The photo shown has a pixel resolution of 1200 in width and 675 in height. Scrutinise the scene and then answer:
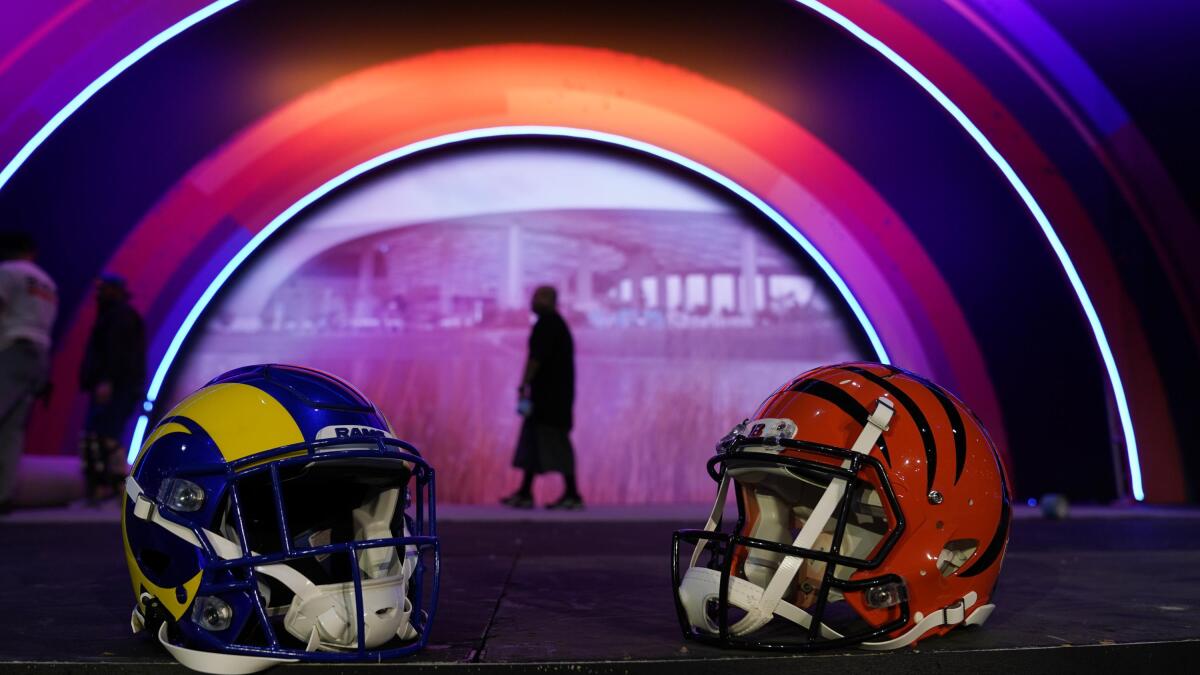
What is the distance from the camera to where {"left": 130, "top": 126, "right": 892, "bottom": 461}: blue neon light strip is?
30.9 ft

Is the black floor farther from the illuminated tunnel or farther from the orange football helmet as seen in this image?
the illuminated tunnel

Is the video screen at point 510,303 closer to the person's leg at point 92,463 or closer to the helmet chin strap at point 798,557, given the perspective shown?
the person's leg at point 92,463

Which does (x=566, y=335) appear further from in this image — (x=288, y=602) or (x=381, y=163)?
(x=288, y=602)

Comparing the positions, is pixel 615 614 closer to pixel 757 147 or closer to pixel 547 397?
pixel 547 397

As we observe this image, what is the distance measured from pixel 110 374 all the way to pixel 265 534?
19.0 feet

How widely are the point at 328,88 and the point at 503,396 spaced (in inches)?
130

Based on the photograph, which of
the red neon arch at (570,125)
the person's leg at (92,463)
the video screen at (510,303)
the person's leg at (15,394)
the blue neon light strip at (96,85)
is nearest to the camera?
the person's leg at (15,394)

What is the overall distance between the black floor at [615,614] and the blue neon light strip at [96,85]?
3054mm

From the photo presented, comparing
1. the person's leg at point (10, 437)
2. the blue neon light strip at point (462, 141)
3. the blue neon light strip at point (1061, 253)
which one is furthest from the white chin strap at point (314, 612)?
the blue neon light strip at point (462, 141)

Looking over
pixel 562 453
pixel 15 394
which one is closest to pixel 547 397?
pixel 562 453

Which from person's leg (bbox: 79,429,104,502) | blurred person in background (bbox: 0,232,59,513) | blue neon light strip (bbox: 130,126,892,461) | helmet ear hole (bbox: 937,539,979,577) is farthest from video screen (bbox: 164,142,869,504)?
helmet ear hole (bbox: 937,539,979,577)

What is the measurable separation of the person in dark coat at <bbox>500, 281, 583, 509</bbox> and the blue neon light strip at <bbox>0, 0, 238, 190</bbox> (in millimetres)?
3162

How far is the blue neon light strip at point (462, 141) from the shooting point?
30.9ft

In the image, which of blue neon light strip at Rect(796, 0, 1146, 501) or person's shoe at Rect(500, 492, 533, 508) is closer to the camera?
blue neon light strip at Rect(796, 0, 1146, 501)
